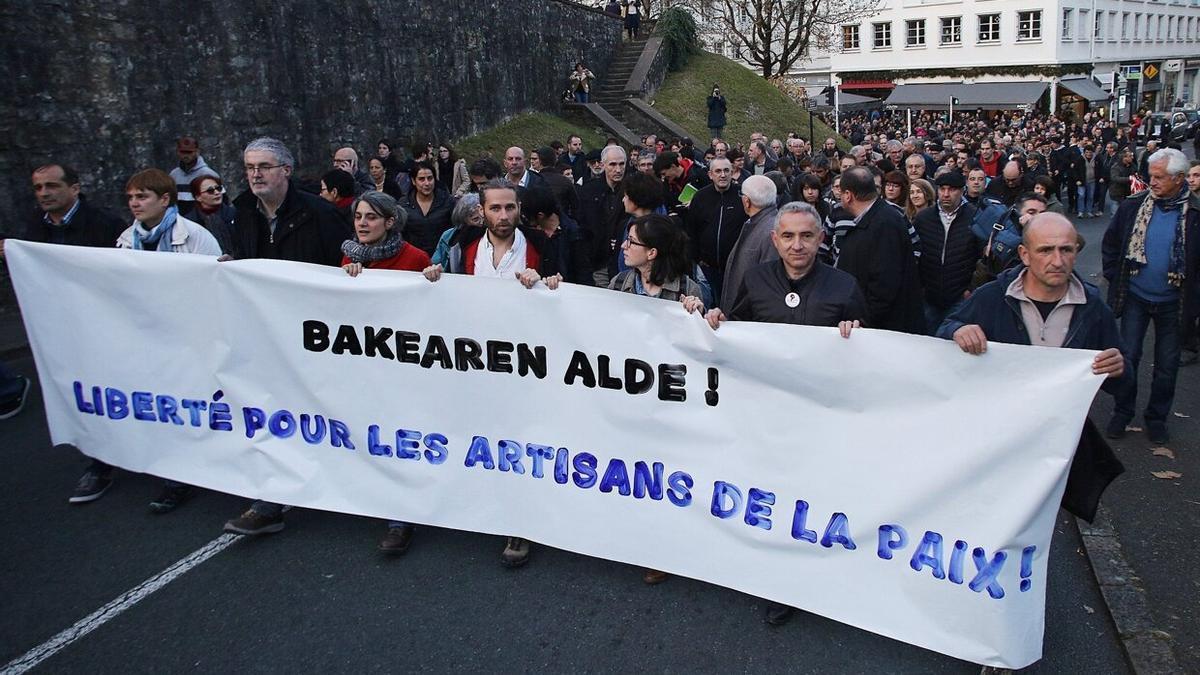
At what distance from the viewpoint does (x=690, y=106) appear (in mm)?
28625

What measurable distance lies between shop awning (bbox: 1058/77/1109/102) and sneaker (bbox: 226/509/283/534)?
2200 inches

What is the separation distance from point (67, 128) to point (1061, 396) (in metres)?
11.2

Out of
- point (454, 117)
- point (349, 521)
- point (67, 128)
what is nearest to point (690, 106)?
point (454, 117)

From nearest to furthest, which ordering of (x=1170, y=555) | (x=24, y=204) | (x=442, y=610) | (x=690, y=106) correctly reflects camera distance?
(x=442, y=610) < (x=1170, y=555) < (x=24, y=204) < (x=690, y=106)

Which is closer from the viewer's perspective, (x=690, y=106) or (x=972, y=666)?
(x=972, y=666)

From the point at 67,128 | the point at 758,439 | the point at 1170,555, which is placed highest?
the point at 67,128

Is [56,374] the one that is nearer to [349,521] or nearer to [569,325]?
[349,521]

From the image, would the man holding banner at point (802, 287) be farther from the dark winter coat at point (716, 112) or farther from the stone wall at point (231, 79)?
the dark winter coat at point (716, 112)

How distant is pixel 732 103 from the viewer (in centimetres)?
3019

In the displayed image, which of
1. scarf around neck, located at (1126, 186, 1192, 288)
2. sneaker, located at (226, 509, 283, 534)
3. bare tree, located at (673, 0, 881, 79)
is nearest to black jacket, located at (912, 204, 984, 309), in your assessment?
scarf around neck, located at (1126, 186, 1192, 288)

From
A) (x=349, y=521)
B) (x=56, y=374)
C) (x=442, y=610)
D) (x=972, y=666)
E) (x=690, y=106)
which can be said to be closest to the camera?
(x=972, y=666)

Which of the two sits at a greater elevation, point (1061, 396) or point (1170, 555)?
point (1061, 396)

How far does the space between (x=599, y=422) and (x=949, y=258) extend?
3664 millimetres

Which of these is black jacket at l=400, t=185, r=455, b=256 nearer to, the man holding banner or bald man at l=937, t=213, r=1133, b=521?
the man holding banner
